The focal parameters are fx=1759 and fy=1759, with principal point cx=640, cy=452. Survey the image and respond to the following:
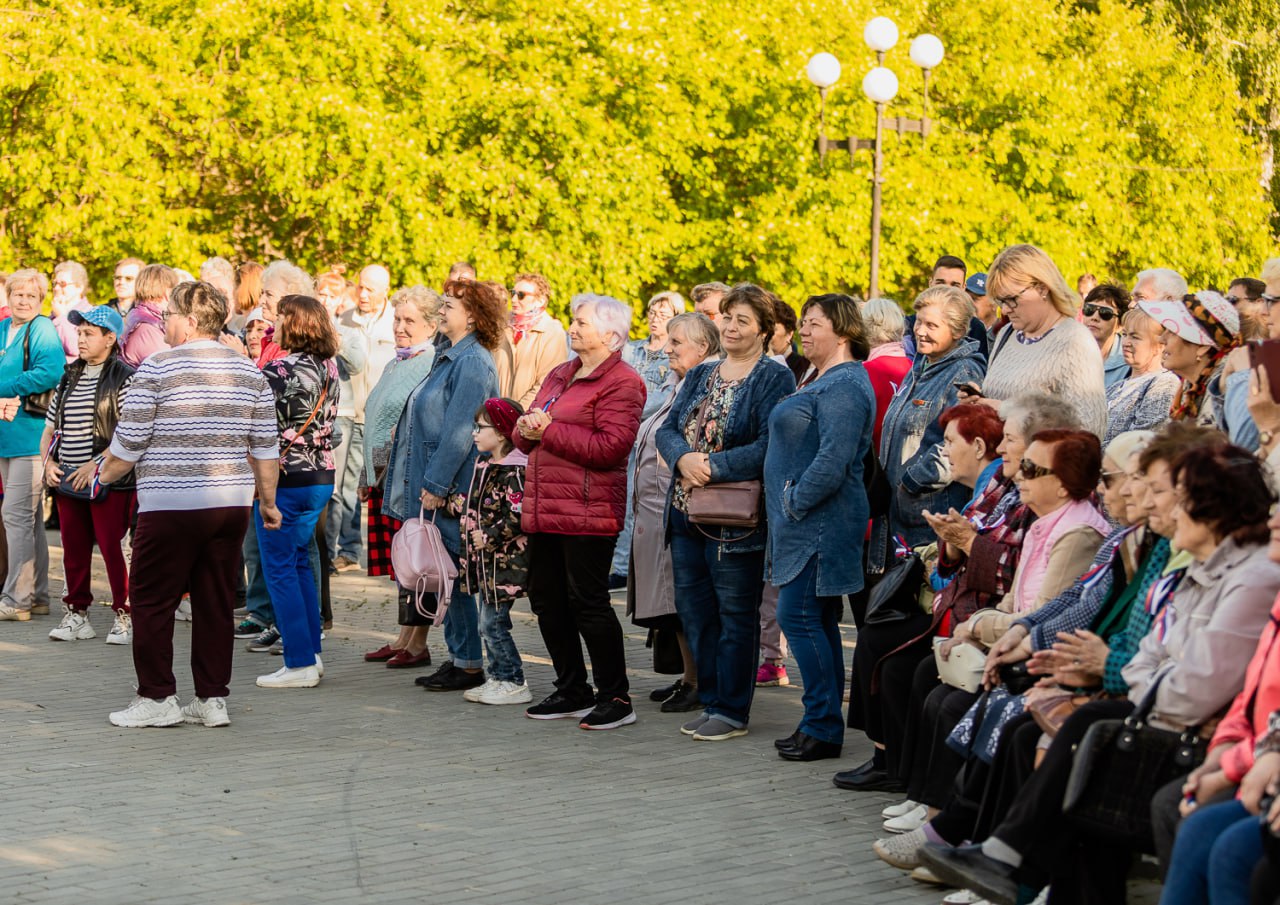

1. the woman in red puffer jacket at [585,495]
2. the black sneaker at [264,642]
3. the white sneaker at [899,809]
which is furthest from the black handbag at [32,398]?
the white sneaker at [899,809]

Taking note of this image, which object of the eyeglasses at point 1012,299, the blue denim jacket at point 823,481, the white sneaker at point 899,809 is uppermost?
the eyeglasses at point 1012,299

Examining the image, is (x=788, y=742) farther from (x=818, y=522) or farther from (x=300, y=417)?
(x=300, y=417)

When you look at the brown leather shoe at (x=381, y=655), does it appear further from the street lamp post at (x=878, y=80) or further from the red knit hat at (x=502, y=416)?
the street lamp post at (x=878, y=80)

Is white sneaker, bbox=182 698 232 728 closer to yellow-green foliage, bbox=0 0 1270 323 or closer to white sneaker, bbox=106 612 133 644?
white sneaker, bbox=106 612 133 644

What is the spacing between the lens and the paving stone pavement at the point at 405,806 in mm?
5777

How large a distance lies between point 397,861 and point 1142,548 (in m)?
2.70

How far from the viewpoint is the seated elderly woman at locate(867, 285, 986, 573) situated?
7.54 meters

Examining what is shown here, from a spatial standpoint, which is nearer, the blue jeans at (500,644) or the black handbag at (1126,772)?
the black handbag at (1126,772)

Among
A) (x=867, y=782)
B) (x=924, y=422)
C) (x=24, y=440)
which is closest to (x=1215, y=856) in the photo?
(x=867, y=782)

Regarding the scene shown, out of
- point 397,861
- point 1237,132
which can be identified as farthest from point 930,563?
point 1237,132

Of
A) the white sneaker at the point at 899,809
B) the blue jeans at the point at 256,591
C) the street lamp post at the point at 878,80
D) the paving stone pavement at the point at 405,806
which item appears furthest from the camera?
the street lamp post at the point at 878,80

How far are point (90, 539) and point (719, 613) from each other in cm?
443

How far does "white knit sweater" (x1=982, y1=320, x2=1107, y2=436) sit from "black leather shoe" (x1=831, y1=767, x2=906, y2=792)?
1705 millimetres

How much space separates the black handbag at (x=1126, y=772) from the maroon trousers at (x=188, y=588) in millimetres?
4446
